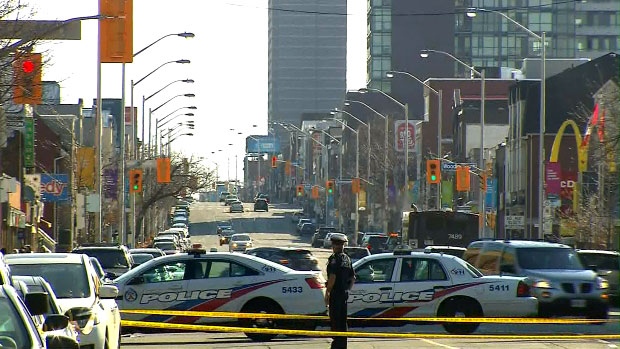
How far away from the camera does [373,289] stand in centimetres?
2381

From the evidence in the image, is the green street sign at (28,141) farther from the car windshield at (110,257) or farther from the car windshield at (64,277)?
the car windshield at (64,277)

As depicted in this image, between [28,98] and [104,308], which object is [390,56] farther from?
[104,308]

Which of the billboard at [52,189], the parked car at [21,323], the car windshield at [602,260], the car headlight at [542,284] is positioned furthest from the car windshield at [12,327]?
the billboard at [52,189]

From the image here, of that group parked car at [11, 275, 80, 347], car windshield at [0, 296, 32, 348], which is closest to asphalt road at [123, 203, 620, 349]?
parked car at [11, 275, 80, 347]

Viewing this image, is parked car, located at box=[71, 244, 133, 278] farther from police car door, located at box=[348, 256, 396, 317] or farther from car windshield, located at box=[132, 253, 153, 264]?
police car door, located at box=[348, 256, 396, 317]

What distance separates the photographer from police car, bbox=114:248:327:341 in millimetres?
22219

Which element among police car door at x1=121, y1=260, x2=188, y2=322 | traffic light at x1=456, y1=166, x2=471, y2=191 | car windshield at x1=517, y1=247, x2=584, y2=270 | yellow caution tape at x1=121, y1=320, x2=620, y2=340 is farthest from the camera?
traffic light at x1=456, y1=166, x2=471, y2=191

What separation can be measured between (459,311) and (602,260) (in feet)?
37.4

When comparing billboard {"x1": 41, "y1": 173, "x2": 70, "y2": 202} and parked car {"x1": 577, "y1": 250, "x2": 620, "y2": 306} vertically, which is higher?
billboard {"x1": 41, "y1": 173, "x2": 70, "y2": 202}

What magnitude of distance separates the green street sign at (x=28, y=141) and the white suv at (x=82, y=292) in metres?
39.6

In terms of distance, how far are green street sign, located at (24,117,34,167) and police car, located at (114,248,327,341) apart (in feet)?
116

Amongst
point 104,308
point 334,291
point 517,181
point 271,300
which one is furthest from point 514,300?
point 517,181

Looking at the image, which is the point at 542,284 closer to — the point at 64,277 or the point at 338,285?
the point at 338,285

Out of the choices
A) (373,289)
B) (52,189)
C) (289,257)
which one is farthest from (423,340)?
(52,189)
